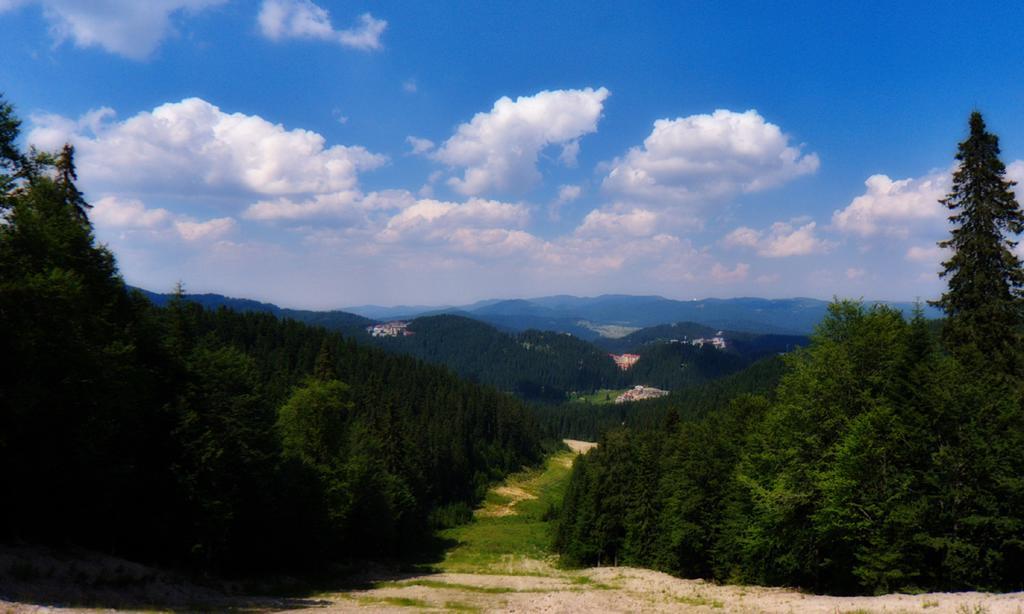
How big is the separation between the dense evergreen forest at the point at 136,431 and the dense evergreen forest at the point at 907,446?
28702 millimetres

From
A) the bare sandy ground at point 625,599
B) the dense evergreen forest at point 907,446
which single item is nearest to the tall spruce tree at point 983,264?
the dense evergreen forest at point 907,446

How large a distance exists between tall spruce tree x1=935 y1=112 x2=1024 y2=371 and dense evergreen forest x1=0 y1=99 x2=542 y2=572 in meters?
39.6

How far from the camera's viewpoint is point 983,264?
1077 inches

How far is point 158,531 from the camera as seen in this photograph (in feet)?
82.4

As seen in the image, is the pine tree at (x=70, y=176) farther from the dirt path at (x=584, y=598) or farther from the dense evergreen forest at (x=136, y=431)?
the dirt path at (x=584, y=598)

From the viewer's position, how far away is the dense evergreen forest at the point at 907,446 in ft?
66.4

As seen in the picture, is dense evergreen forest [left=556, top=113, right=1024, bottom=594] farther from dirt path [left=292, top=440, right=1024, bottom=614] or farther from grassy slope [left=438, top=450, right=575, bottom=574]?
grassy slope [left=438, top=450, right=575, bottom=574]

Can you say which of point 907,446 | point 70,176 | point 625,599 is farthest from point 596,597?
point 70,176

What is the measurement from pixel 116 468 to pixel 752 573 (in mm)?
35319

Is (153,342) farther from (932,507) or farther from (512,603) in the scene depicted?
(932,507)

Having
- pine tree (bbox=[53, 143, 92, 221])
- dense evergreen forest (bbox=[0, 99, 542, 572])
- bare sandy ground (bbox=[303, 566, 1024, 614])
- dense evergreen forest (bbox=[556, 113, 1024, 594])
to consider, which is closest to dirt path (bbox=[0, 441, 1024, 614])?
bare sandy ground (bbox=[303, 566, 1024, 614])

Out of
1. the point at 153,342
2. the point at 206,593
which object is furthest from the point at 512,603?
the point at 153,342

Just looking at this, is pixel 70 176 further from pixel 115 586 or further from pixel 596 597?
pixel 596 597

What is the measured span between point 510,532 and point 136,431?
60479mm
